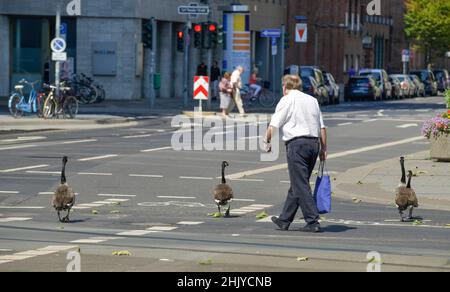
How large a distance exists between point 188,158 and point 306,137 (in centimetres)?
1301

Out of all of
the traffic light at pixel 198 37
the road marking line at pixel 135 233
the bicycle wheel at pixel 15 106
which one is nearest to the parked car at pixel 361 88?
the traffic light at pixel 198 37

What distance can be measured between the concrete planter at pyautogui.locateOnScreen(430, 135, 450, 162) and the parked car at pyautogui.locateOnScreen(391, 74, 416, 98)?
6245 centimetres

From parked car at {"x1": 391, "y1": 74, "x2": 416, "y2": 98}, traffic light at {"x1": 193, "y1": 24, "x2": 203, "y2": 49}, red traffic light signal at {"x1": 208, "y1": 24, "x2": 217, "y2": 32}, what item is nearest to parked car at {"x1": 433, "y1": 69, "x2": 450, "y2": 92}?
parked car at {"x1": 391, "y1": 74, "x2": 416, "y2": 98}

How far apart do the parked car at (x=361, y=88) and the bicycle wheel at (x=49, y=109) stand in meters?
38.2

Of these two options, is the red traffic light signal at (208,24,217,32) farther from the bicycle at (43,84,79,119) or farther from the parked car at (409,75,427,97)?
the parked car at (409,75,427,97)

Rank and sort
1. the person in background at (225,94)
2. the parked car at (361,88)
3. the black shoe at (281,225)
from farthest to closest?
the parked car at (361,88) → the person in background at (225,94) → the black shoe at (281,225)

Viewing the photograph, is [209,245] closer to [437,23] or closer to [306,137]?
[306,137]

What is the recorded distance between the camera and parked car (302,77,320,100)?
215 ft

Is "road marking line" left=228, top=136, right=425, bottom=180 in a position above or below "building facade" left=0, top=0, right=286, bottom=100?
below

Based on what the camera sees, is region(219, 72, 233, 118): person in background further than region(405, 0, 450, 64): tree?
No

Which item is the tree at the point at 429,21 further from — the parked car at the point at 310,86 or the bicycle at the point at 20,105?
the bicycle at the point at 20,105

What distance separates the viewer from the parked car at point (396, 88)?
87.2 meters
